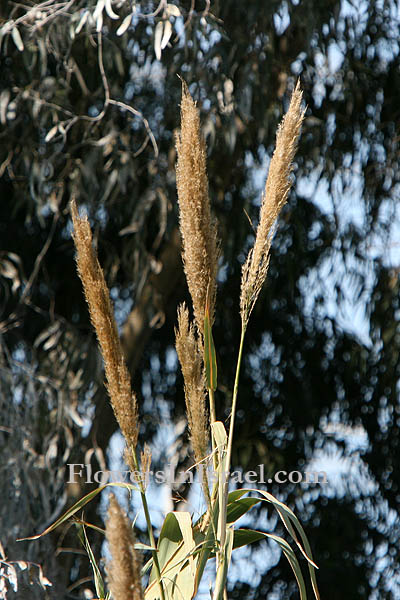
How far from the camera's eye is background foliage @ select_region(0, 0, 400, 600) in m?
2.62

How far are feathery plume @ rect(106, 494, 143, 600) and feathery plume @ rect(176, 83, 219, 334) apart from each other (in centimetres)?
35

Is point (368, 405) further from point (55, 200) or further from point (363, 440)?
point (55, 200)

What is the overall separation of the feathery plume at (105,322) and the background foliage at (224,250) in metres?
1.59

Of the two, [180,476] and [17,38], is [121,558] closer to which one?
[17,38]

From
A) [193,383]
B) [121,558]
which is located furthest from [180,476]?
[121,558]

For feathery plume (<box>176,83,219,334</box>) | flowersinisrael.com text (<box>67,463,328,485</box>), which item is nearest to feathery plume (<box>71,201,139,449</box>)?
feathery plume (<box>176,83,219,334</box>)

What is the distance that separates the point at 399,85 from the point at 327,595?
1.89 metres

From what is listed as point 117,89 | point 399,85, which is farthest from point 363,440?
point 117,89

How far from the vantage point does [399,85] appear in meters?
2.97

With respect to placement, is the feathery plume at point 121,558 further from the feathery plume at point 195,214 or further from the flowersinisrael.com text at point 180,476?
the flowersinisrael.com text at point 180,476

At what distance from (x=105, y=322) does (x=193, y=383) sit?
140 mm

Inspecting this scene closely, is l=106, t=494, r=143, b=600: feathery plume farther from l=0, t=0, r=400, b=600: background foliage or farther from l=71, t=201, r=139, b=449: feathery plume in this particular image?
l=0, t=0, r=400, b=600: background foliage

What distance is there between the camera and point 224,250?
9.46ft

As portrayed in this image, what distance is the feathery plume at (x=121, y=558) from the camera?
751 mm
